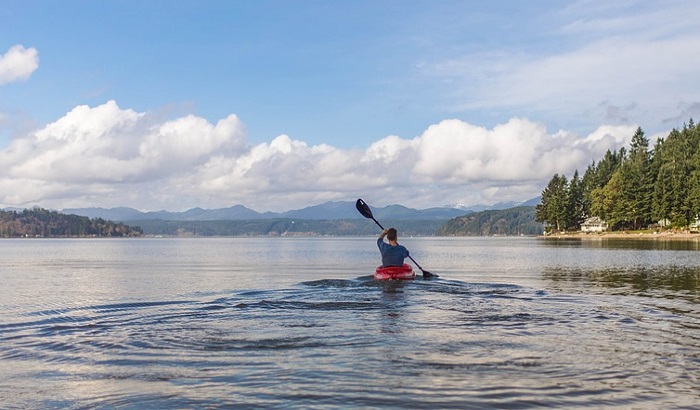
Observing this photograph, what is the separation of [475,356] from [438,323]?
180 inches

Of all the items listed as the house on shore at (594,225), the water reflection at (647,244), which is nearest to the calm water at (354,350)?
the water reflection at (647,244)

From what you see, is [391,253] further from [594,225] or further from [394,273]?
[594,225]

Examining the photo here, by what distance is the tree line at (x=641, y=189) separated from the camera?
130875mm

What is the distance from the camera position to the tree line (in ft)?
429

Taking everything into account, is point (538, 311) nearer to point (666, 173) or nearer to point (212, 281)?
point (212, 281)

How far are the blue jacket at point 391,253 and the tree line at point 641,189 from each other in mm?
112015

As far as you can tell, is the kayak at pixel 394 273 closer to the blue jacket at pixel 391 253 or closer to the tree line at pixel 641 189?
the blue jacket at pixel 391 253

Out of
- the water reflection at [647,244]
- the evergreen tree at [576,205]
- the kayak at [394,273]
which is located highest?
Result: the evergreen tree at [576,205]

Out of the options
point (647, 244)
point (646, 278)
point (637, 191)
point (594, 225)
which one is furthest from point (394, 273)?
point (594, 225)

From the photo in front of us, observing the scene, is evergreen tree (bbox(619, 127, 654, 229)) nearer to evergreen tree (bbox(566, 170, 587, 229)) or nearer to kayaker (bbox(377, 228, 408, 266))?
evergreen tree (bbox(566, 170, 587, 229))

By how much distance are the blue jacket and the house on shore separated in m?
159

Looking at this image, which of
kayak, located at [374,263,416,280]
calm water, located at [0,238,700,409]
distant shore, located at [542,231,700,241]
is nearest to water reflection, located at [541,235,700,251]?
distant shore, located at [542,231,700,241]

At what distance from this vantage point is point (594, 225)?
185 meters

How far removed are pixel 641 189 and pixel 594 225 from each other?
38.8 m
